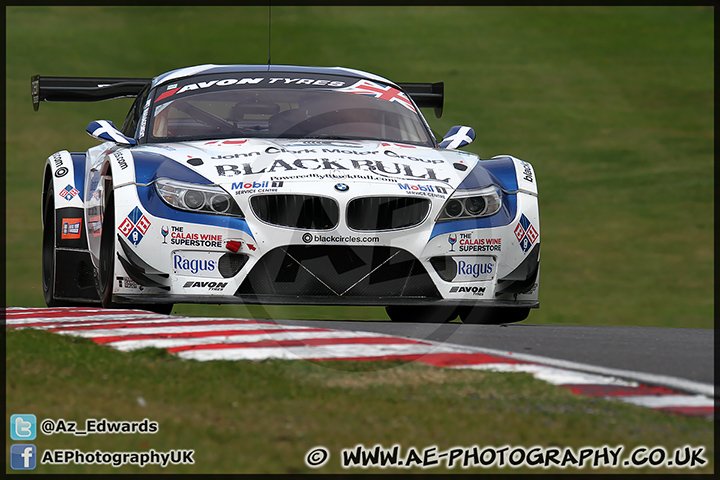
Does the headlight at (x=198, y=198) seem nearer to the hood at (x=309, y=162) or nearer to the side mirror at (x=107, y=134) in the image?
the hood at (x=309, y=162)

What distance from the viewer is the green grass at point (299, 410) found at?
323cm

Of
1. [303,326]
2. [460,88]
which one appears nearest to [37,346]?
[303,326]

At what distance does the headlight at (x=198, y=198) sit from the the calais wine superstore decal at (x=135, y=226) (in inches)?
5.9

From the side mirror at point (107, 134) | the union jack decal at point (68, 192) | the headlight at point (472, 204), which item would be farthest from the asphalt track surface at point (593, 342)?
the union jack decal at point (68, 192)

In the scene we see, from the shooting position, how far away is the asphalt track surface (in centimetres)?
453

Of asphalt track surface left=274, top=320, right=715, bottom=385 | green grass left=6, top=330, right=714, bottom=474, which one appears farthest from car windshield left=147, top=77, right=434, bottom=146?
green grass left=6, top=330, right=714, bottom=474

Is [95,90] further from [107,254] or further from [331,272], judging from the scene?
[331,272]

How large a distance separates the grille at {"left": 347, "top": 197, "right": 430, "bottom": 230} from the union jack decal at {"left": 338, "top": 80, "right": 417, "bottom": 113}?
1.90m

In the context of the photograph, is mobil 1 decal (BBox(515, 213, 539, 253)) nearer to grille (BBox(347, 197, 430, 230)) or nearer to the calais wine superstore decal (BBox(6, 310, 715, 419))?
grille (BBox(347, 197, 430, 230))

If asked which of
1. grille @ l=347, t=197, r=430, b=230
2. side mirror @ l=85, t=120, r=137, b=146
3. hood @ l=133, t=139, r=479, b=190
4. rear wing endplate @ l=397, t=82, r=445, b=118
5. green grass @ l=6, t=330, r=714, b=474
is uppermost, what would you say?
rear wing endplate @ l=397, t=82, r=445, b=118

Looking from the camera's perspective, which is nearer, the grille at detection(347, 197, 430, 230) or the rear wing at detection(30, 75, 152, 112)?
the grille at detection(347, 197, 430, 230)

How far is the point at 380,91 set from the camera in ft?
24.5

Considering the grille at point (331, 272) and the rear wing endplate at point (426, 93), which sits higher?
the rear wing endplate at point (426, 93)

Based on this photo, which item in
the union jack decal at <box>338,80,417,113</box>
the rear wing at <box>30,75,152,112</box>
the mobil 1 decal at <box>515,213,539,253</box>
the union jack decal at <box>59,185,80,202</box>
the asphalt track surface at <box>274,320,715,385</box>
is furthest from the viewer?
the rear wing at <box>30,75,152,112</box>
